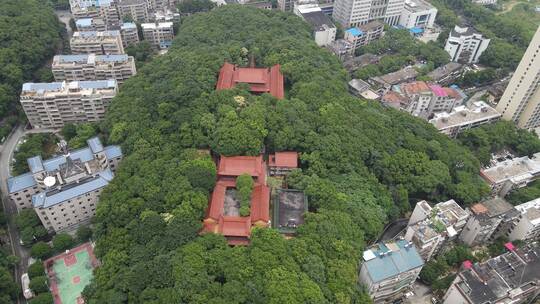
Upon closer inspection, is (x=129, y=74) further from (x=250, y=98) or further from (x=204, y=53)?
(x=250, y=98)

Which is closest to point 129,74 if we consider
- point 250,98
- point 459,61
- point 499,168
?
point 250,98

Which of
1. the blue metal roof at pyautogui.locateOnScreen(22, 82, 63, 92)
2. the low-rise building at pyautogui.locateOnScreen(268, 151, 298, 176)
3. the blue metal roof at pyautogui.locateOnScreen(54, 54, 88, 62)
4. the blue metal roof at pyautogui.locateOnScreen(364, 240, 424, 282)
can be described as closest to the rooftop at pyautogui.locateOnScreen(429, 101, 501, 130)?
the low-rise building at pyautogui.locateOnScreen(268, 151, 298, 176)

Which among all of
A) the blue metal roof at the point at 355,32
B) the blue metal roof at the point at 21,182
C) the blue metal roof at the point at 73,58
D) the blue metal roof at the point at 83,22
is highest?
the blue metal roof at the point at 83,22

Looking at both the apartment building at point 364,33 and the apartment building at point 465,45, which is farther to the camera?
the apartment building at point 364,33

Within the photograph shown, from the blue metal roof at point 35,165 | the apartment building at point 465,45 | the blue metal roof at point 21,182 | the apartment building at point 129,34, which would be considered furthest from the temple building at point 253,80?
the apartment building at point 465,45

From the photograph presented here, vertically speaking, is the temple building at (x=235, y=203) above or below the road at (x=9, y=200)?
above

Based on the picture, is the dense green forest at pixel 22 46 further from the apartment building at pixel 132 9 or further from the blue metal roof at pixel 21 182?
the blue metal roof at pixel 21 182
